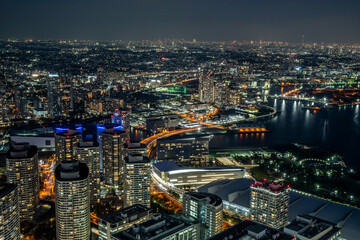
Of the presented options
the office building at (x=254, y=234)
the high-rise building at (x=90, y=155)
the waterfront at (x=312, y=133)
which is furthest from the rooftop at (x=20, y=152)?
the waterfront at (x=312, y=133)

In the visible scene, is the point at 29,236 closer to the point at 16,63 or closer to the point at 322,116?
the point at 322,116

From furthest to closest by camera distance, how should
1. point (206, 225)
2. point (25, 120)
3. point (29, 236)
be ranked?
1. point (25, 120)
2. point (29, 236)
3. point (206, 225)

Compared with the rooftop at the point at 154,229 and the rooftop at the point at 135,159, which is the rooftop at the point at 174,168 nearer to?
the rooftop at the point at 135,159

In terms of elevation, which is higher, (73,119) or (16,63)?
(16,63)

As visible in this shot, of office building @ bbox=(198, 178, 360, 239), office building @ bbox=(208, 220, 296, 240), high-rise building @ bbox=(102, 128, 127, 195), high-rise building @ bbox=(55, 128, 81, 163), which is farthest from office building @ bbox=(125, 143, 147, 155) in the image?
office building @ bbox=(208, 220, 296, 240)

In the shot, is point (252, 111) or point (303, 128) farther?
point (252, 111)

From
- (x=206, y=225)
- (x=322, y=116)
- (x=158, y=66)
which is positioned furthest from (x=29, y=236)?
(x=158, y=66)

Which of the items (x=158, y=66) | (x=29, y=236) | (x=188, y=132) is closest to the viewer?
(x=29, y=236)
